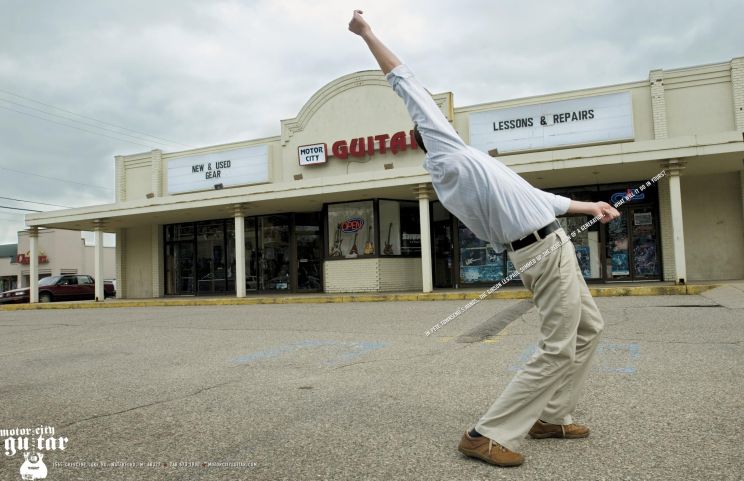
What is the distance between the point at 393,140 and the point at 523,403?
16.3m

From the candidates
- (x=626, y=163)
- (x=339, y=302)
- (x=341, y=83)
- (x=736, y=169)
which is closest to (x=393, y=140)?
(x=341, y=83)

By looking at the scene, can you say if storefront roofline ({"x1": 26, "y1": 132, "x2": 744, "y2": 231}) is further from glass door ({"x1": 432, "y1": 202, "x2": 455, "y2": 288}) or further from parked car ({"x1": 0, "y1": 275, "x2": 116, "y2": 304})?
parked car ({"x1": 0, "y1": 275, "x2": 116, "y2": 304})

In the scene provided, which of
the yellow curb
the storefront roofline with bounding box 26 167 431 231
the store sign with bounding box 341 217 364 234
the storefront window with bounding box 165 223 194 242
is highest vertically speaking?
the storefront roofline with bounding box 26 167 431 231

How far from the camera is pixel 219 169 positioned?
856 inches

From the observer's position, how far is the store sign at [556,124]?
1656 cm

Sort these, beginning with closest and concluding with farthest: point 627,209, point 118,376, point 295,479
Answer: point 295,479 < point 118,376 < point 627,209

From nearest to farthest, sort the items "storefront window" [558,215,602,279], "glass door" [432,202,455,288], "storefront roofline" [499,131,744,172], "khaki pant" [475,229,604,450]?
"khaki pant" [475,229,604,450] < "storefront roofline" [499,131,744,172] < "storefront window" [558,215,602,279] < "glass door" [432,202,455,288]

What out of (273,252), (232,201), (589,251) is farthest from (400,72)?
(273,252)

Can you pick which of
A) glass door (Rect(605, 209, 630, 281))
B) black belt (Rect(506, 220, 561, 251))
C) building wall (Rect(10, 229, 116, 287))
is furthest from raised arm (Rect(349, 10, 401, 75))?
building wall (Rect(10, 229, 116, 287))

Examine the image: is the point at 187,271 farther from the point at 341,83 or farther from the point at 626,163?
the point at 626,163

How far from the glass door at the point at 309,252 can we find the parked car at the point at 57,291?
43.2ft

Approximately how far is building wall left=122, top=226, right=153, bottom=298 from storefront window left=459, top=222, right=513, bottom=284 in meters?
13.2

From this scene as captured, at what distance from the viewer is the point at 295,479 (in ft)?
9.11

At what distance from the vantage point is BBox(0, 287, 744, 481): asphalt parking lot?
9.59 ft
